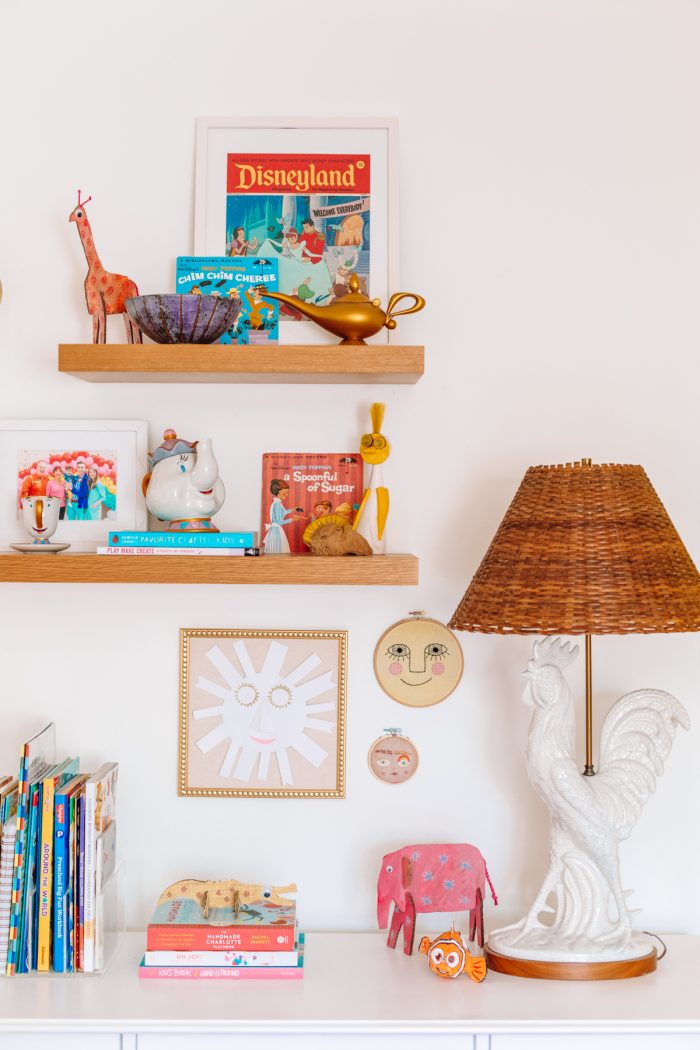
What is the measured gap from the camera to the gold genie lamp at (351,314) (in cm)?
166

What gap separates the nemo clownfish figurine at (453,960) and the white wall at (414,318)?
284mm

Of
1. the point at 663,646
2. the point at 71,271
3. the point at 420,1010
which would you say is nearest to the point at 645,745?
the point at 663,646

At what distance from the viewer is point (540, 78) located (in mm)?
1827

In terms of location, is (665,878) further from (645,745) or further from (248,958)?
(248,958)

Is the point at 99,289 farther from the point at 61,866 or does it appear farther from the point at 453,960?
the point at 453,960

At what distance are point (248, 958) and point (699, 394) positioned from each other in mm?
1197

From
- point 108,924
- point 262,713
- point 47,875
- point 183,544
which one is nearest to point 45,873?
point 47,875

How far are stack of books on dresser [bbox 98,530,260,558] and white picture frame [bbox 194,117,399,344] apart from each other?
16.4 inches

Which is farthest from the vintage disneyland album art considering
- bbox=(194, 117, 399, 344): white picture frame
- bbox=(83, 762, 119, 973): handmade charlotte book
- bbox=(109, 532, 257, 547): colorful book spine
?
bbox=(83, 762, 119, 973): handmade charlotte book

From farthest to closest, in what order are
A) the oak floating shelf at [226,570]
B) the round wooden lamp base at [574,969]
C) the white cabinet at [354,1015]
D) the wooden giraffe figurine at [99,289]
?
the wooden giraffe figurine at [99,289]
the oak floating shelf at [226,570]
the round wooden lamp base at [574,969]
the white cabinet at [354,1015]

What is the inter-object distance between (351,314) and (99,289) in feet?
1.40

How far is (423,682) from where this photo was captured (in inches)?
70.6
